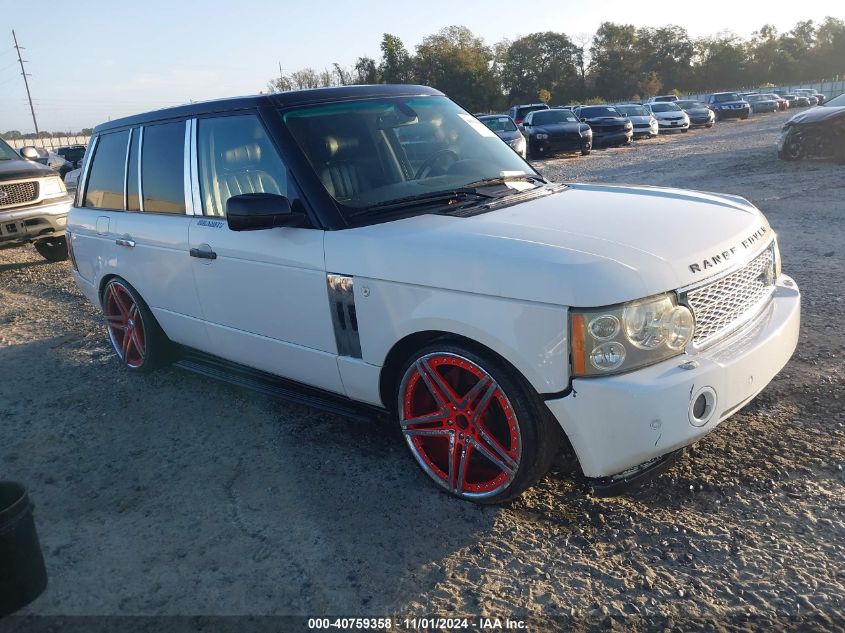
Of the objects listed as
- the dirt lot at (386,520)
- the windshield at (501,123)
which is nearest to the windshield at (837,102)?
the windshield at (501,123)

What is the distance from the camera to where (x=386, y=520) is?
306 centimetres

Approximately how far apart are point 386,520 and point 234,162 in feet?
7.10

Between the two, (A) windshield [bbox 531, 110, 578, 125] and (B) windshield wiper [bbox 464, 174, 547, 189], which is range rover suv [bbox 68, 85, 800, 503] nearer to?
(B) windshield wiper [bbox 464, 174, 547, 189]

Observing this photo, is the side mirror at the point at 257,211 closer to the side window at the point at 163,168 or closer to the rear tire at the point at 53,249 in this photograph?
the side window at the point at 163,168

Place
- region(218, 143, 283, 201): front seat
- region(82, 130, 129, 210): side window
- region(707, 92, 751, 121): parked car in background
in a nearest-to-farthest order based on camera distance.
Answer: region(218, 143, 283, 201): front seat
region(82, 130, 129, 210): side window
region(707, 92, 751, 121): parked car in background

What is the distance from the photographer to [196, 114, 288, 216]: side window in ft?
11.9

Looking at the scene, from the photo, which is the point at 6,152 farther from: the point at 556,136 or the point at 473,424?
the point at 556,136

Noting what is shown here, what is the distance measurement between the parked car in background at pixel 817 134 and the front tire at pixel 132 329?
14165 millimetres

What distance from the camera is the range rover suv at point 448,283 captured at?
2574 mm

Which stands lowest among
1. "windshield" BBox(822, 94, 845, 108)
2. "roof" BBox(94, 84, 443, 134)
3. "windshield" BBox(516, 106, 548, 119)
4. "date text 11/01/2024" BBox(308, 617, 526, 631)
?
"date text 11/01/2024" BBox(308, 617, 526, 631)

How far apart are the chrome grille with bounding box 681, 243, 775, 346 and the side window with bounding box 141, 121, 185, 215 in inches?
119

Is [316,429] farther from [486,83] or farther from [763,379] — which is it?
[486,83]

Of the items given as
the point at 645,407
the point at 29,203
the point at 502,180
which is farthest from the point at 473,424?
the point at 29,203

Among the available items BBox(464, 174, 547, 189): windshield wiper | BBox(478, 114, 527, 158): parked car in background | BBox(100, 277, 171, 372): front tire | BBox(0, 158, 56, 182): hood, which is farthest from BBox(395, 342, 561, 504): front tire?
BBox(478, 114, 527, 158): parked car in background
